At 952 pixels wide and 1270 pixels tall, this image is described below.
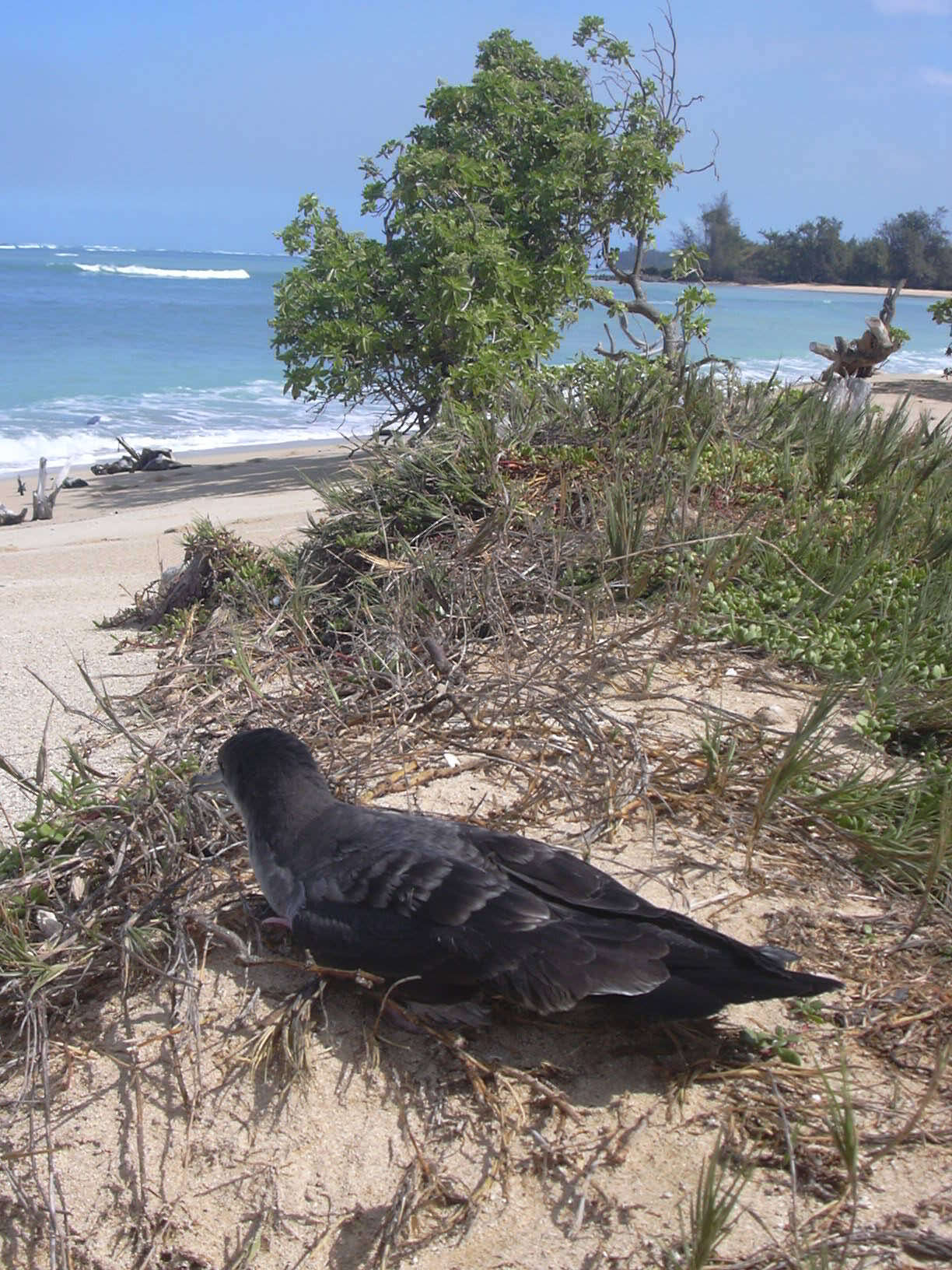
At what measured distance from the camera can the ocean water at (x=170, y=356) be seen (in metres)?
21.9

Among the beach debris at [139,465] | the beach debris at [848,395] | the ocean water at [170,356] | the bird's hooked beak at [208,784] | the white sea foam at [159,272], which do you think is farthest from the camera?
the white sea foam at [159,272]

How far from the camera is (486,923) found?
2396 millimetres

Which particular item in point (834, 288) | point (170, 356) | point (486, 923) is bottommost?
point (486, 923)

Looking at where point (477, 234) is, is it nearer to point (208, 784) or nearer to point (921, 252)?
point (208, 784)

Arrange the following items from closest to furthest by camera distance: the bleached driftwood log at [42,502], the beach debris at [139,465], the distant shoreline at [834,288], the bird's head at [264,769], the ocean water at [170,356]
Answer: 1. the bird's head at [264,769]
2. the bleached driftwood log at [42,502]
3. the beach debris at [139,465]
4. the ocean water at [170,356]
5. the distant shoreline at [834,288]

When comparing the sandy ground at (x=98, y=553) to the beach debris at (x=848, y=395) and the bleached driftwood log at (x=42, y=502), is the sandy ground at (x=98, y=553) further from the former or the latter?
the beach debris at (x=848, y=395)

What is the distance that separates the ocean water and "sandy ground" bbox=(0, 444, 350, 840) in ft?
5.62

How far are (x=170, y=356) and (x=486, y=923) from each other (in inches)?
1320

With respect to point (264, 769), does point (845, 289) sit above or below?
above

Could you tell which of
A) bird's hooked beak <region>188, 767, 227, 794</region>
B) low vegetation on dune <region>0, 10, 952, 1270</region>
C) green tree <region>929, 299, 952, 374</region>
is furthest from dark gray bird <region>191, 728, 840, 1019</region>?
green tree <region>929, 299, 952, 374</region>

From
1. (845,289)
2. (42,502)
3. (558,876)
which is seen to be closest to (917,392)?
(42,502)

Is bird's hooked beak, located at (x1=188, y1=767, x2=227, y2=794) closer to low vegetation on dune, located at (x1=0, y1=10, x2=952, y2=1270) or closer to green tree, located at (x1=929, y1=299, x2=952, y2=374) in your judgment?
low vegetation on dune, located at (x1=0, y1=10, x2=952, y2=1270)

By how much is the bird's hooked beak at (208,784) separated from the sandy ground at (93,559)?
0.55m

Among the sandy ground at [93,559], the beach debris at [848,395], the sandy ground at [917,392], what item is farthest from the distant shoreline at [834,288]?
the beach debris at [848,395]
